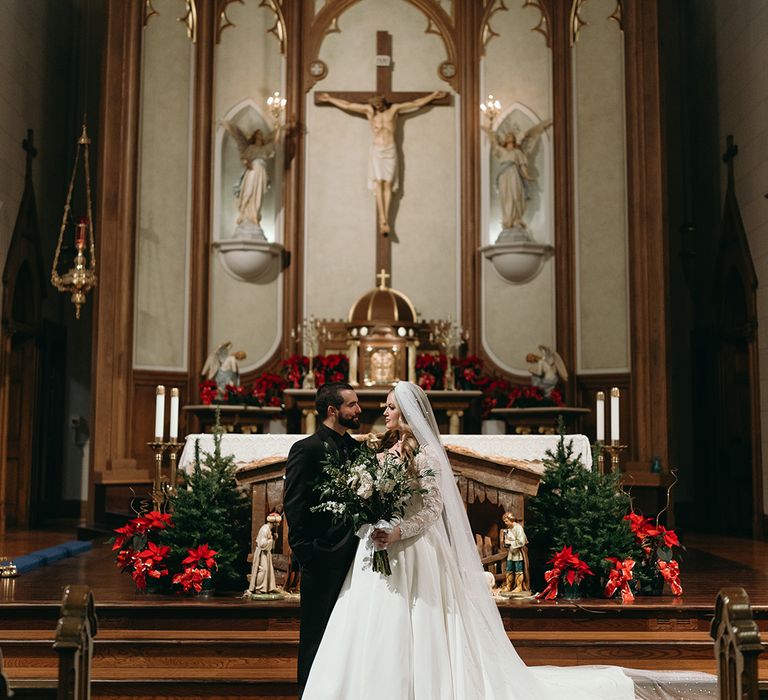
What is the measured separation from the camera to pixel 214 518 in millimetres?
6121

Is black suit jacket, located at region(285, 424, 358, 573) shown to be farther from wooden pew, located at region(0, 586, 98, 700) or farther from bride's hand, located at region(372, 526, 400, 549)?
wooden pew, located at region(0, 586, 98, 700)

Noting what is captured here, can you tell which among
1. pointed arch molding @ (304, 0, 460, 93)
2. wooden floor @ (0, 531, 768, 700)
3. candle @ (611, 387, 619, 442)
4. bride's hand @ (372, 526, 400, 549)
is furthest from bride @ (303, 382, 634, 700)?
pointed arch molding @ (304, 0, 460, 93)

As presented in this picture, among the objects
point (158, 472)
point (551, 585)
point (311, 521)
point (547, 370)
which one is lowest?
point (551, 585)

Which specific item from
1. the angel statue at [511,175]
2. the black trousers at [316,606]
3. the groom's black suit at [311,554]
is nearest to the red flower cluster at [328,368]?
the angel statue at [511,175]

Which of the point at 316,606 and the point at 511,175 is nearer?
the point at 316,606

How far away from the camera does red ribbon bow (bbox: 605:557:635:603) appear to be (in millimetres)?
5820

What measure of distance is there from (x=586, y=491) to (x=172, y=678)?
8.55ft

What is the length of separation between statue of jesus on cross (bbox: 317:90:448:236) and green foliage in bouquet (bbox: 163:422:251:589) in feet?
16.3

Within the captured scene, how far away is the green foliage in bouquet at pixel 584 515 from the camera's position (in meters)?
6.00

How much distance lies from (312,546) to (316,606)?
26 cm

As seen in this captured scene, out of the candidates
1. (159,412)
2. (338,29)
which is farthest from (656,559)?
(338,29)

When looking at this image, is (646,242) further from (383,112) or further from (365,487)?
(365,487)

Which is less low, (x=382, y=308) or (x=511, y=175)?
(x=511, y=175)

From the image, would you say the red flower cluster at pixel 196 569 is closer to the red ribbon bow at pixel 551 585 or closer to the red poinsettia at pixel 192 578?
the red poinsettia at pixel 192 578
